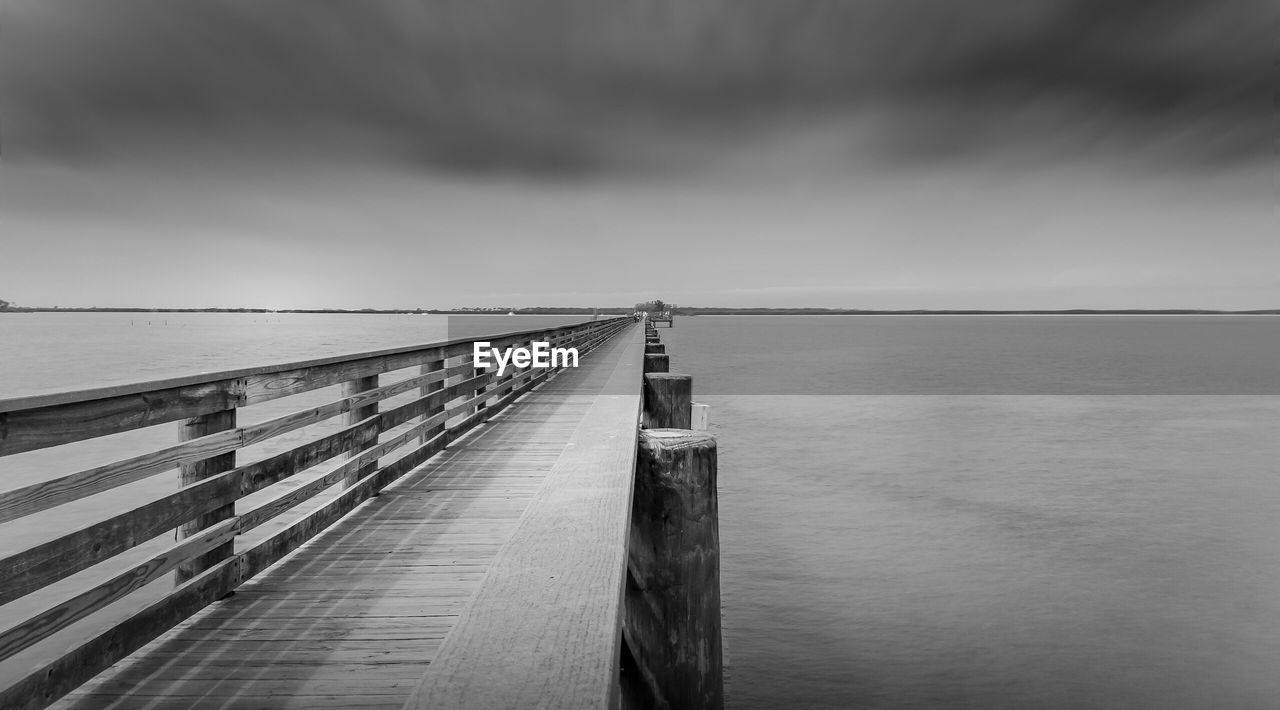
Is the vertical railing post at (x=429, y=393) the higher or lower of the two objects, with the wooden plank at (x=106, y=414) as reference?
lower

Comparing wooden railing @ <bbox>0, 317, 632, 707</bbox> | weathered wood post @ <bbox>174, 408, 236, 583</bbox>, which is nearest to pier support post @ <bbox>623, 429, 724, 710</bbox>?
wooden railing @ <bbox>0, 317, 632, 707</bbox>

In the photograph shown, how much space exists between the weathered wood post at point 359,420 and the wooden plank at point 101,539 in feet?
5.68

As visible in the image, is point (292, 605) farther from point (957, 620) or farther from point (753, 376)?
point (753, 376)

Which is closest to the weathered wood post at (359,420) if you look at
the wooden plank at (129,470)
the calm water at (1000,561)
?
the wooden plank at (129,470)

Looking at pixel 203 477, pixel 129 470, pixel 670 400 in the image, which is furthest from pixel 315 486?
pixel 670 400

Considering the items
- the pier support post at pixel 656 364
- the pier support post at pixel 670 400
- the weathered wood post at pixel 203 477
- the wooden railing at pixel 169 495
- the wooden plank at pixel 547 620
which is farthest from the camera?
the pier support post at pixel 656 364

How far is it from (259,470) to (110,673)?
1273mm

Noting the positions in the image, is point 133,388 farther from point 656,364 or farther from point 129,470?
point 656,364

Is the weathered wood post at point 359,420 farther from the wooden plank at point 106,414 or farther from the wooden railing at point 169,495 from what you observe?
the wooden plank at point 106,414

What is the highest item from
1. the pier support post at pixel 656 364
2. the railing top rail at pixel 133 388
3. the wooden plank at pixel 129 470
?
the railing top rail at pixel 133 388

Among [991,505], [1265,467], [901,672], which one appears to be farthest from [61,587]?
[1265,467]

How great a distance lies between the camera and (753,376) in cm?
3766

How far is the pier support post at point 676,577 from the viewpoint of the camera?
3957 millimetres

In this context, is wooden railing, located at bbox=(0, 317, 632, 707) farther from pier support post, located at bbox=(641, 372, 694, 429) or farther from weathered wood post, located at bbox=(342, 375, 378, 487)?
pier support post, located at bbox=(641, 372, 694, 429)
